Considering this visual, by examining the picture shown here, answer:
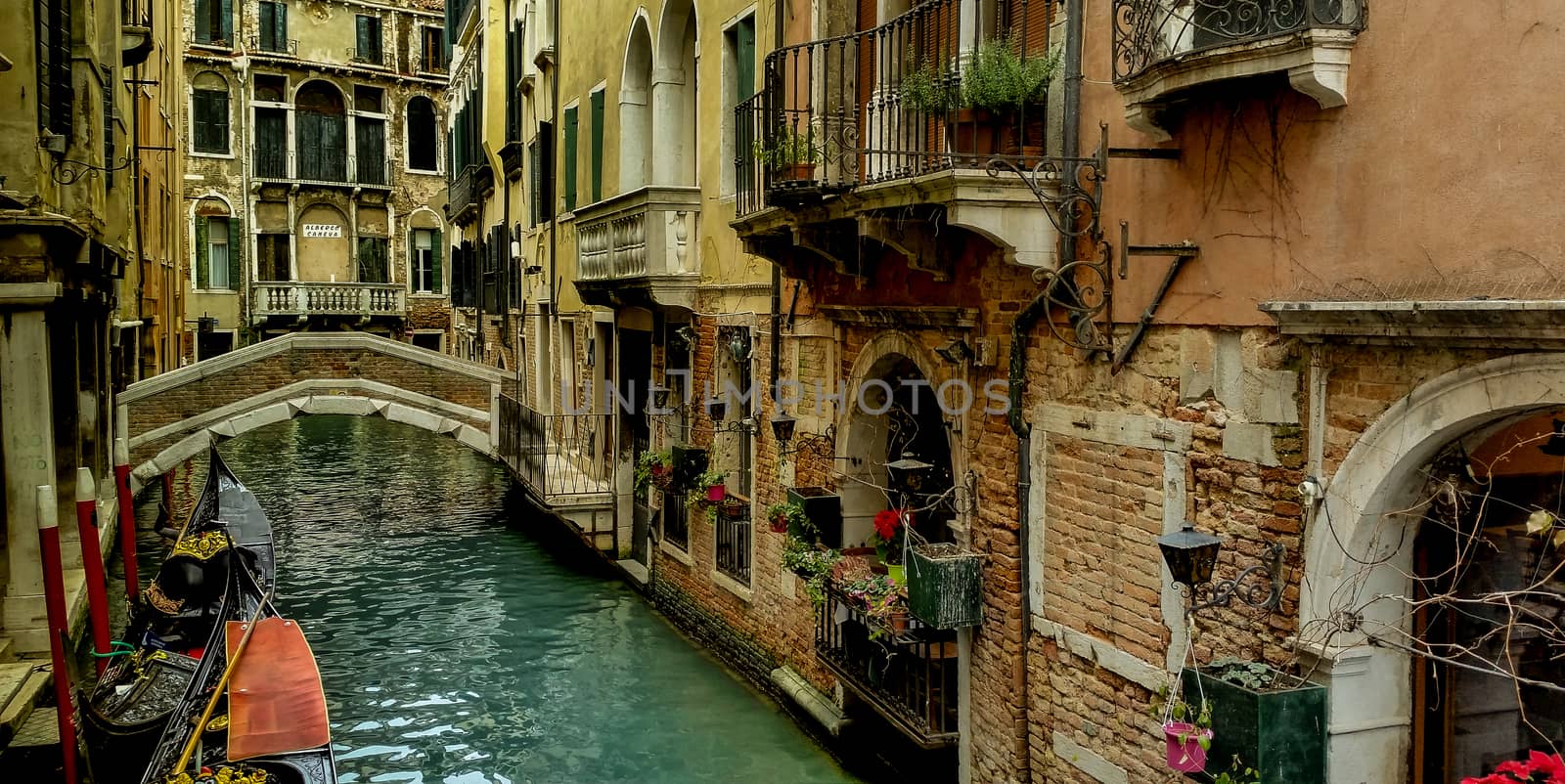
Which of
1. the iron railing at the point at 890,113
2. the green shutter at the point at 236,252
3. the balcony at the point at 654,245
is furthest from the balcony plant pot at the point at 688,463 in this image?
the green shutter at the point at 236,252

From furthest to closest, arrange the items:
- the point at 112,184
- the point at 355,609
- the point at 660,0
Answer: the point at 355,609 → the point at 112,184 → the point at 660,0

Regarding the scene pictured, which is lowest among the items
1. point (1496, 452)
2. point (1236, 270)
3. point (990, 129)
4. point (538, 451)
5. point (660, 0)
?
point (538, 451)

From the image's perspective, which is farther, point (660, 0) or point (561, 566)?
point (561, 566)

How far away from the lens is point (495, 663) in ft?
34.2

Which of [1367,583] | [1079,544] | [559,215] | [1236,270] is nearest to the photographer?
[1367,583]

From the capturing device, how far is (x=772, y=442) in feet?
29.5

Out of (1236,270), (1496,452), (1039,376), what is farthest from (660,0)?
(1496,452)

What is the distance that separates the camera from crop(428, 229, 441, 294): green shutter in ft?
101

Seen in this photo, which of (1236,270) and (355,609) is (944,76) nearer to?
(1236,270)

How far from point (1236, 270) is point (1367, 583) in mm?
1136

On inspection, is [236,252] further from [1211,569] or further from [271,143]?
[1211,569]

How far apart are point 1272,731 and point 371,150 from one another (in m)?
28.7

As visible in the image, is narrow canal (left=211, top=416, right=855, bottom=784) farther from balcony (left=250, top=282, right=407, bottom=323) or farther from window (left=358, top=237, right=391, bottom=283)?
window (left=358, top=237, right=391, bottom=283)

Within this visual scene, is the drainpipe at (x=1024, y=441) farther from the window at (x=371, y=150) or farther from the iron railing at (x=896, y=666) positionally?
the window at (x=371, y=150)
